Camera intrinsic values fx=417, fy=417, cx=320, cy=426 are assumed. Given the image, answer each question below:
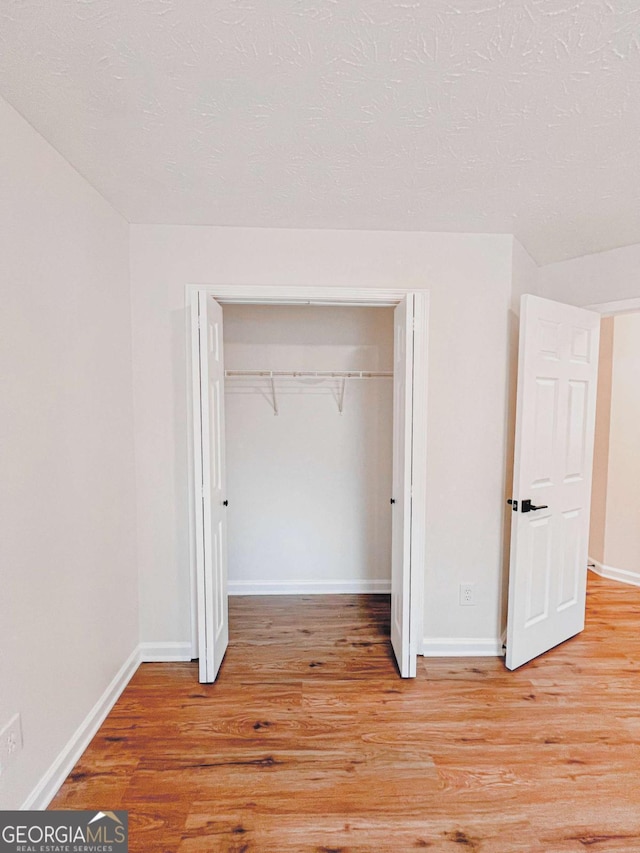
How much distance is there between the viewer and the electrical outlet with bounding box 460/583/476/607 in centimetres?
257

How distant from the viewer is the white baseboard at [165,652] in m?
2.53

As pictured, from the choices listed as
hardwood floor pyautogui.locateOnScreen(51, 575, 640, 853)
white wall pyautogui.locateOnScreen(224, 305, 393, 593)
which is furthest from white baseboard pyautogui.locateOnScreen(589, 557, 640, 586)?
white wall pyautogui.locateOnScreen(224, 305, 393, 593)

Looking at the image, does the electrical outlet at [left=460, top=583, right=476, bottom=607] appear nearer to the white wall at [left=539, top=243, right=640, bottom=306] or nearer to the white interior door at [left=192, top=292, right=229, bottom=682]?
the white interior door at [left=192, top=292, right=229, bottom=682]

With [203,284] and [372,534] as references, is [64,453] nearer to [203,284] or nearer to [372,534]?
[203,284]

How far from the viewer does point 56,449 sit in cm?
170

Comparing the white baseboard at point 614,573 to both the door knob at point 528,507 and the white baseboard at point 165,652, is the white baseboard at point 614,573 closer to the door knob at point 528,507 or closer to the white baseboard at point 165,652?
the door knob at point 528,507

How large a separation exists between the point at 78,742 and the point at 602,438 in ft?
14.2

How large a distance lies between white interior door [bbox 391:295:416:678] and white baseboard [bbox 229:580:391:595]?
3.07 ft

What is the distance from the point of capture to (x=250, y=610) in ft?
10.4

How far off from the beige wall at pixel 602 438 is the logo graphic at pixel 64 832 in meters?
4.06

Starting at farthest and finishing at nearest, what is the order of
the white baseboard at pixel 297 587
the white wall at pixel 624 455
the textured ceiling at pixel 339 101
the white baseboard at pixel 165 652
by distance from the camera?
the white wall at pixel 624 455 → the white baseboard at pixel 297 587 → the white baseboard at pixel 165 652 → the textured ceiling at pixel 339 101

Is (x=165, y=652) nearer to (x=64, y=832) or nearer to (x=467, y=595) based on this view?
(x=64, y=832)

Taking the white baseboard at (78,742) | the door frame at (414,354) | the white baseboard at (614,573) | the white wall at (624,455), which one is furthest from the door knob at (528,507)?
the white baseboard at (78,742)

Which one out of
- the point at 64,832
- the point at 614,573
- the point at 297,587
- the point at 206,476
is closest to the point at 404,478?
the point at 206,476
